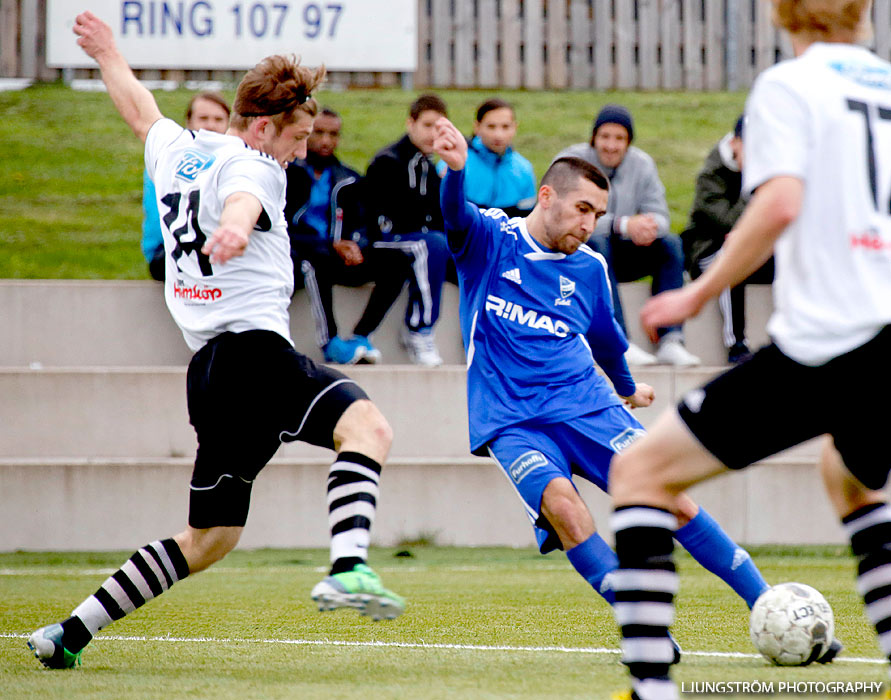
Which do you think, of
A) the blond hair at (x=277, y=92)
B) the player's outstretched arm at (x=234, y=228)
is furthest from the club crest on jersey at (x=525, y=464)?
the blond hair at (x=277, y=92)

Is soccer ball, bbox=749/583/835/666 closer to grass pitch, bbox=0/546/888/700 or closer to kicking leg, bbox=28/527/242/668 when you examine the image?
grass pitch, bbox=0/546/888/700

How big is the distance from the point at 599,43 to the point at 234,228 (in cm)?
1388

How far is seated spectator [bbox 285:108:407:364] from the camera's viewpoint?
9938 millimetres

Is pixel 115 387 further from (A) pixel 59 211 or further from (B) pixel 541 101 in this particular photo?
(B) pixel 541 101

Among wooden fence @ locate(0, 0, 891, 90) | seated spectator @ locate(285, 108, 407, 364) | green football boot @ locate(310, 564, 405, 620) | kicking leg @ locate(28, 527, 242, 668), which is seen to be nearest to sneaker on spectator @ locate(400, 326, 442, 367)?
seated spectator @ locate(285, 108, 407, 364)

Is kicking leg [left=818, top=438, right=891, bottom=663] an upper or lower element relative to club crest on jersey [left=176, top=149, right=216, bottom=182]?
lower

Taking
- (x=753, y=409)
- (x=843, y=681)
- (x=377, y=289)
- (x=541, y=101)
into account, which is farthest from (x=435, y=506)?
(x=541, y=101)

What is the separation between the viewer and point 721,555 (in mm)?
4910

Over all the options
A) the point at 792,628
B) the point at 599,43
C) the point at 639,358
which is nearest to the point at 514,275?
the point at 792,628

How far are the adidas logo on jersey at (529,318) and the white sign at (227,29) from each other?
9145 mm

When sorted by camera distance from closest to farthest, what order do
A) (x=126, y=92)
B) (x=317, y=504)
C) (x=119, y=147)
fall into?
(x=126, y=92), (x=317, y=504), (x=119, y=147)

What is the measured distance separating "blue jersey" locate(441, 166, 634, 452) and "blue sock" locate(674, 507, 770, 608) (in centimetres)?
65

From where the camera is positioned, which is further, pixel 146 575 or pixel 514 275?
pixel 514 275

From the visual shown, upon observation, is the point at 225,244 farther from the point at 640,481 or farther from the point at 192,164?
the point at 640,481
